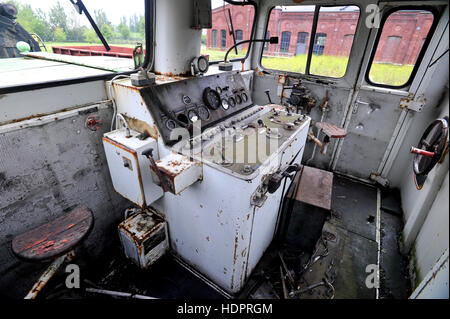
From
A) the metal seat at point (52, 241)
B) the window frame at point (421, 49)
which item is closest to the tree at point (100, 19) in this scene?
the metal seat at point (52, 241)

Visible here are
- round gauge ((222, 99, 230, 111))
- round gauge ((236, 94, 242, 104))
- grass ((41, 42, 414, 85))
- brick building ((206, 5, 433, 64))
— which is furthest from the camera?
grass ((41, 42, 414, 85))

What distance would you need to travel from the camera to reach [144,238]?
5.77 feet

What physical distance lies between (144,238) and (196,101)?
1.19m

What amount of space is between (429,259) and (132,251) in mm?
2234

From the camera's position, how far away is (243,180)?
1223mm

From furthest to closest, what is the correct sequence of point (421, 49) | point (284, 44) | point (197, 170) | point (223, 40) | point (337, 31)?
1. point (284, 44)
2. point (223, 40)
3. point (337, 31)
4. point (421, 49)
5. point (197, 170)

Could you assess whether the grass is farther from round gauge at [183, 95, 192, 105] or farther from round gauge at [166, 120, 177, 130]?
round gauge at [166, 120, 177, 130]

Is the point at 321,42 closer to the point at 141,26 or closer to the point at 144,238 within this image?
the point at 141,26

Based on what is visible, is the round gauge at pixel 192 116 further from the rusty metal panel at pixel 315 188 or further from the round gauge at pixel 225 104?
the rusty metal panel at pixel 315 188

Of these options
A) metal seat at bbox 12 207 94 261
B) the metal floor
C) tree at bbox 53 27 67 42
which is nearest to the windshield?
tree at bbox 53 27 67 42

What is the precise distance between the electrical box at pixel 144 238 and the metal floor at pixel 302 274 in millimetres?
155

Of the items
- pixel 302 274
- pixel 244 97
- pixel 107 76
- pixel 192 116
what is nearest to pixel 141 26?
pixel 107 76

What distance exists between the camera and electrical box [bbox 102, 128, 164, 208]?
4.92 ft

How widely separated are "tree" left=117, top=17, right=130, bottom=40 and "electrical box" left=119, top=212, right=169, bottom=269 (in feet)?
5.15
